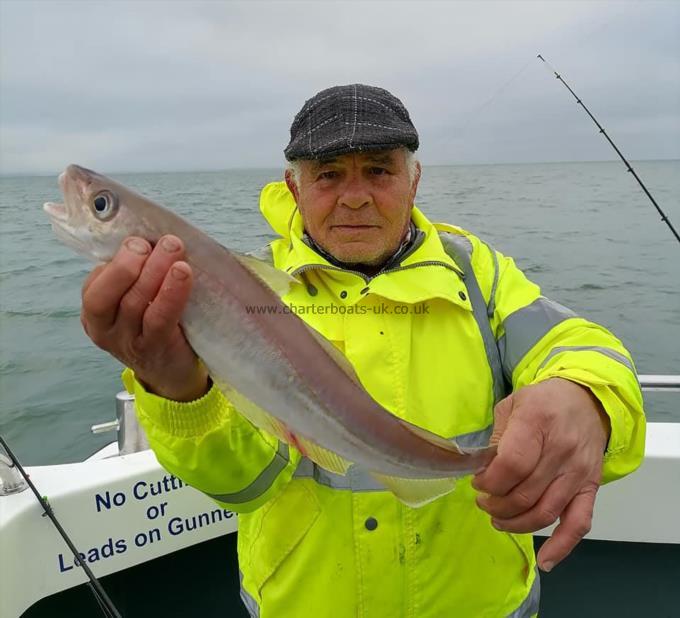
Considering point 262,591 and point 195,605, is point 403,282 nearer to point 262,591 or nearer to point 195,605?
point 262,591

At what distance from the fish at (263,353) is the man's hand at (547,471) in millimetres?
99

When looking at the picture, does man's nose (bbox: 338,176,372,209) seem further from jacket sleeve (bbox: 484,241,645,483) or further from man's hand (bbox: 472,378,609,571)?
man's hand (bbox: 472,378,609,571)

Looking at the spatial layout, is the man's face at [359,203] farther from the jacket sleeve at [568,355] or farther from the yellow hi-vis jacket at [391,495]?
the jacket sleeve at [568,355]

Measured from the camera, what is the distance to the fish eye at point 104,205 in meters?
1.57

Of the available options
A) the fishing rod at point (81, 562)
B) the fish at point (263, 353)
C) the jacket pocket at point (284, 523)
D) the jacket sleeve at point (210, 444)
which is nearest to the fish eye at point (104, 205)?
the fish at point (263, 353)

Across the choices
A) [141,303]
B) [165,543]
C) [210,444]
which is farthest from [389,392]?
[165,543]

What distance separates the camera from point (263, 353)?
1586 millimetres

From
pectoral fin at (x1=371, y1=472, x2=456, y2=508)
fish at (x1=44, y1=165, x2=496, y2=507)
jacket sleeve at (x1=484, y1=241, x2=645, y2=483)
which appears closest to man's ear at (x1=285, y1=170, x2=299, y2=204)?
jacket sleeve at (x1=484, y1=241, x2=645, y2=483)

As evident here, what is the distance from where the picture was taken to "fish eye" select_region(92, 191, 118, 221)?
5.14 ft

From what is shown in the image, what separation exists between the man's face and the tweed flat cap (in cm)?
9

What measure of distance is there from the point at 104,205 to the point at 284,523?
127 cm

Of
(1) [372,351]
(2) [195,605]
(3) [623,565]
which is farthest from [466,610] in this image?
(2) [195,605]

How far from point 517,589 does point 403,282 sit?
127 cm

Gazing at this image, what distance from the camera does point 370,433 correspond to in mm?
1655
